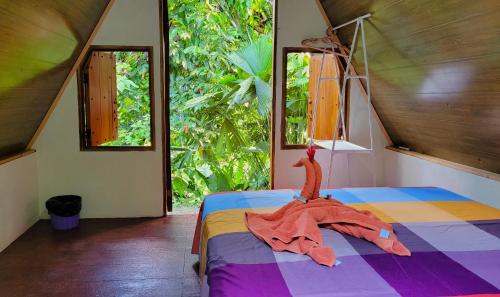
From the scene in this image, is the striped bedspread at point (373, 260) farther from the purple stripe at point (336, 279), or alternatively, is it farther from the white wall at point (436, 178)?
the white wall at point (436, 178)

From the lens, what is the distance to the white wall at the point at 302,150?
3.58 meters

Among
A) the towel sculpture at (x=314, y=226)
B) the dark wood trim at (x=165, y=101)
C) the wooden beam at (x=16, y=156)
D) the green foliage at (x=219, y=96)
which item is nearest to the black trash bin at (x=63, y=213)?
the wooden beam at (x=16, y=156)

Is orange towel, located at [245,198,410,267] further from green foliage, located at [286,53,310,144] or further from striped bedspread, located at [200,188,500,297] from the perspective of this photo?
green foliage, located at [286,53,310,144]

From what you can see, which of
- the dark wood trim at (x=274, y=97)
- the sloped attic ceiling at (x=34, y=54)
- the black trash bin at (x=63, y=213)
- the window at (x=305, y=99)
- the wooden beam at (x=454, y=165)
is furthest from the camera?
the window at (x=305, y=99)

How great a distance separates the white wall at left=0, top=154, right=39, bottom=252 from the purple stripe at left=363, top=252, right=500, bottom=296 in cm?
268

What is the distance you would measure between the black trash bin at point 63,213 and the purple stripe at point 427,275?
2668mm

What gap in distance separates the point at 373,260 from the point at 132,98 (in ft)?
10.7

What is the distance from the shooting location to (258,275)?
141cm

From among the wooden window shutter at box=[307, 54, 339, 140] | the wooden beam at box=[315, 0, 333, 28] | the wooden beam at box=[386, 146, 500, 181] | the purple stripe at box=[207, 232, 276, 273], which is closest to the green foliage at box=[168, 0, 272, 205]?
the wooden window shutter at box=[307, 54, 339, 140]

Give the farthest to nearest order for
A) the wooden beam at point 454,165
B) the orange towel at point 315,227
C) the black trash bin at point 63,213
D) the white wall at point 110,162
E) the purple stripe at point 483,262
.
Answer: the white wall at point 110,162 < the black trash bin at point 63,213 < the wooden beam at point 454,165 < the orange towel at point 315,227 < the purple stripe at point 483,262

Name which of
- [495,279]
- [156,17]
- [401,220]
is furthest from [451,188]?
[156,17]

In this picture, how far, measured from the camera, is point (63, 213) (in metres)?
3.29

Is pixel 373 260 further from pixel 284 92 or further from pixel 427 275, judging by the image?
pixel 284 92

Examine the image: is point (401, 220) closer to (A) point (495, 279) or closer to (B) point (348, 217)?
(B) point (348, 217)
